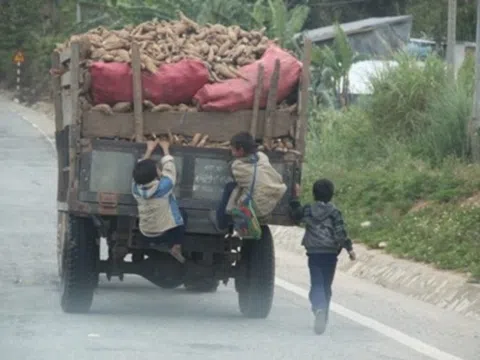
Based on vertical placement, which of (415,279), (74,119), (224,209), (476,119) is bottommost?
(415,279)

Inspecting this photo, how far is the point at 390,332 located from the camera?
12578mm

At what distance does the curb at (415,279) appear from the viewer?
14.5 metres

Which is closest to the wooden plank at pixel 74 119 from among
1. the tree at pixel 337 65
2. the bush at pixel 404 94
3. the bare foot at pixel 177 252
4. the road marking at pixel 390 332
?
the bare foot at pixel 177 252

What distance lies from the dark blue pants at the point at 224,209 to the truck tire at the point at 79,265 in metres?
1.26

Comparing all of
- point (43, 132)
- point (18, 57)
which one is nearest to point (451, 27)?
point (43, 132)

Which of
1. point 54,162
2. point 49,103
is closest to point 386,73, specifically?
point 54,162

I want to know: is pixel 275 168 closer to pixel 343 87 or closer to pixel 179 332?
pixel 179 332

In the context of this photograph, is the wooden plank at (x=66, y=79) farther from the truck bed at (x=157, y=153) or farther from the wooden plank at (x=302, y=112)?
the wooden plank at (x=302, y=112)

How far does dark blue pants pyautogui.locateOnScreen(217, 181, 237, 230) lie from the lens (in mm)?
12172

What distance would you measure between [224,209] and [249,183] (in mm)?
320

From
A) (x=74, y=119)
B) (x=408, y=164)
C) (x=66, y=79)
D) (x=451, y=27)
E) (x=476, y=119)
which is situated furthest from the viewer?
(x=451, y=27)

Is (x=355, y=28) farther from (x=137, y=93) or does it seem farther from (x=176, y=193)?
(x=176, y=193)

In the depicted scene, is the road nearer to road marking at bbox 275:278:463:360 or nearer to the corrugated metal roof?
road marking at bbox 275:278:463:360

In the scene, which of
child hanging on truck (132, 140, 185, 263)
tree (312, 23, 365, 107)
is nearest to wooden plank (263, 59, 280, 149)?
child hanging on truck (132, 140, 185, 263)
